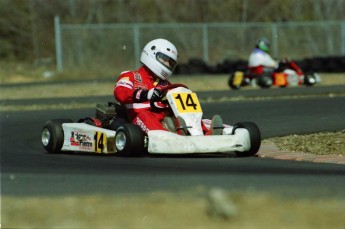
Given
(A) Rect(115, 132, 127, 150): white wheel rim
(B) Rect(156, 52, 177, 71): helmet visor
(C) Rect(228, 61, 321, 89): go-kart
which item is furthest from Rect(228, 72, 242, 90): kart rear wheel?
(A) Rect(115, 132, 127, 150): white wheel rim

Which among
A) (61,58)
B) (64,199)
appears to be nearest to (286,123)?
(64,199)

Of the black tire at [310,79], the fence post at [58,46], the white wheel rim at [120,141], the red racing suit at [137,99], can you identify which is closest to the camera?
the white wheel rim at [120,141]

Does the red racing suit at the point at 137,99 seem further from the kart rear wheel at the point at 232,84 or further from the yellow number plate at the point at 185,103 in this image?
the kart rear wheel at the point at 232,84

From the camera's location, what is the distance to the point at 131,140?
380 inches

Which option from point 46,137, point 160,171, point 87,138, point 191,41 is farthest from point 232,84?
point 160,171

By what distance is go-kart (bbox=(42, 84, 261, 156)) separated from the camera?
31.4ft

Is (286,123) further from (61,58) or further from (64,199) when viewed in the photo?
(61,58)

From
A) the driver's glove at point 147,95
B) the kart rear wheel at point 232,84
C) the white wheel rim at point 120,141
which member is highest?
the kart rear wheel at point 232,84

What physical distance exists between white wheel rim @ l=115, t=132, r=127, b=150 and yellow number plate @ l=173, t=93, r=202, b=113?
65 centimetres

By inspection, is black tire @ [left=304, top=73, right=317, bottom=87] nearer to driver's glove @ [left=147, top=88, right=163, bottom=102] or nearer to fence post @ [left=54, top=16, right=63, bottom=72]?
fence post @ [left=54, top=16, right=63, bottom=72]

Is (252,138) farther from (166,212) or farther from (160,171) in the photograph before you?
(166,212)

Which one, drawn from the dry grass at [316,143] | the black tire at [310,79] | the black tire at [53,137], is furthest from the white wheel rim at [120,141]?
the black tire at [310,79]

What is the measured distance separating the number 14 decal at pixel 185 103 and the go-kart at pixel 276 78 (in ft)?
44.7

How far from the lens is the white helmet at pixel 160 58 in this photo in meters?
10.7
